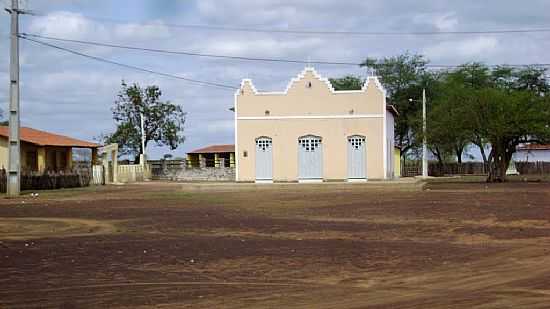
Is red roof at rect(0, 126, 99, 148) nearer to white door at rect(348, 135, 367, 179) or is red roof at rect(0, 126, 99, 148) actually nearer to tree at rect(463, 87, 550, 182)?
white door at rect(348, 135, 367, 179)

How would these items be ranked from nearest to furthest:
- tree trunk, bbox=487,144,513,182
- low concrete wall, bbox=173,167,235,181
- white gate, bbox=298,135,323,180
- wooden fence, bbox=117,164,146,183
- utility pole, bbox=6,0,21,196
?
utility pole, bbox=6,0,21,196 → white gate, bbox=298,135,323,180 → tree trunk, bbox=487,144,513,182 → wooden fence, bbox=117,164,146,183 → low concrete wall, bbox=173,167,235,181

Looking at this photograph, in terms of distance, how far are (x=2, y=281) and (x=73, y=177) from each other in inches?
1662

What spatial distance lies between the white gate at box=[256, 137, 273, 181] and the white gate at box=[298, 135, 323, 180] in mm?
1965

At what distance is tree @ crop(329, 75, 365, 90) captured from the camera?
7756 cm

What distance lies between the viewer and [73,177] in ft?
174

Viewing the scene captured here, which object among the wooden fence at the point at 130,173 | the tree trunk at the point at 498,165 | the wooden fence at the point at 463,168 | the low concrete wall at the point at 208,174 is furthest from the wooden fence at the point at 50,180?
the wooden fence at the point at 463,168

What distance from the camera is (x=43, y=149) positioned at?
56.8 metres

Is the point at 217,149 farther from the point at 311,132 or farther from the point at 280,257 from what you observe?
the point at 280,257

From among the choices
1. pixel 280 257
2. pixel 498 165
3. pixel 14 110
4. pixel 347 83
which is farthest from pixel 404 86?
pixel 280 257

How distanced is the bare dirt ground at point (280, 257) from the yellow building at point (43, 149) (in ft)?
87.2

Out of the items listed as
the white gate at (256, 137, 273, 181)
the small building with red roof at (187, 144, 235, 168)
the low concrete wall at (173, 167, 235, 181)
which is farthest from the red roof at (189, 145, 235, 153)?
the white gate at (256, 137, 273, 181)

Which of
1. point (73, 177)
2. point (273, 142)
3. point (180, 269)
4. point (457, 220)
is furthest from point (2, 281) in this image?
point (73, 177)

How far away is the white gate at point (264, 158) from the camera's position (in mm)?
50719

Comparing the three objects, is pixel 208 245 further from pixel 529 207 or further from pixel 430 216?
pixel 529 207
